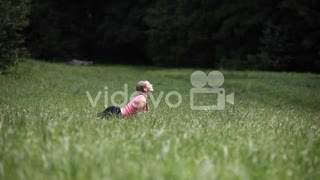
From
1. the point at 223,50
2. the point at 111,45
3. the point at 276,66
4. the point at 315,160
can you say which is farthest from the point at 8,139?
the point at 111,45

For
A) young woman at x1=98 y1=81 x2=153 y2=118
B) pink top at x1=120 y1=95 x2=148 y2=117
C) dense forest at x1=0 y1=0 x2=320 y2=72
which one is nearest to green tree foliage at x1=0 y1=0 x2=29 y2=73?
dense forest at x1=0 y1=0 x2=320 y2=72

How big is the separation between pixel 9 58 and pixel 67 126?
935 inches

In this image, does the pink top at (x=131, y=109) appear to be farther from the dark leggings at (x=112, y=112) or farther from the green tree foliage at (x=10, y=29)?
the green tree foliage at (x=10, y=29)

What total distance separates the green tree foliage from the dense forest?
0.33 ft

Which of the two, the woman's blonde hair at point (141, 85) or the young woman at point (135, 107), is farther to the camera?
the woman's blonde hair at point (141, 85)

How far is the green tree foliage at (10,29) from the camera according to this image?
96.8 feet

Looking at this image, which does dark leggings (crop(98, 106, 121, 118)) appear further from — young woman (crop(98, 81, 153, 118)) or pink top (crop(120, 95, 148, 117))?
pink top (crop(120, 95, 148, 117))

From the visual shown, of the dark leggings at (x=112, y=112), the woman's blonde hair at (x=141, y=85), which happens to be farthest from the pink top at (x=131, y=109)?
the woman's blonde hair at (x=141, y=85)

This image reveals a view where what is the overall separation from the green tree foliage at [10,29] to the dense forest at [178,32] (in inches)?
3.9

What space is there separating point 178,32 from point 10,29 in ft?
118

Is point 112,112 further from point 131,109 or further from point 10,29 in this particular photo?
point 10,29

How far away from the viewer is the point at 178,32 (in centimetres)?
6556

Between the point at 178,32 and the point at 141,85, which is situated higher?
the point at 178,32

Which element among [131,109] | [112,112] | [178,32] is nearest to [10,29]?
[131,109]
